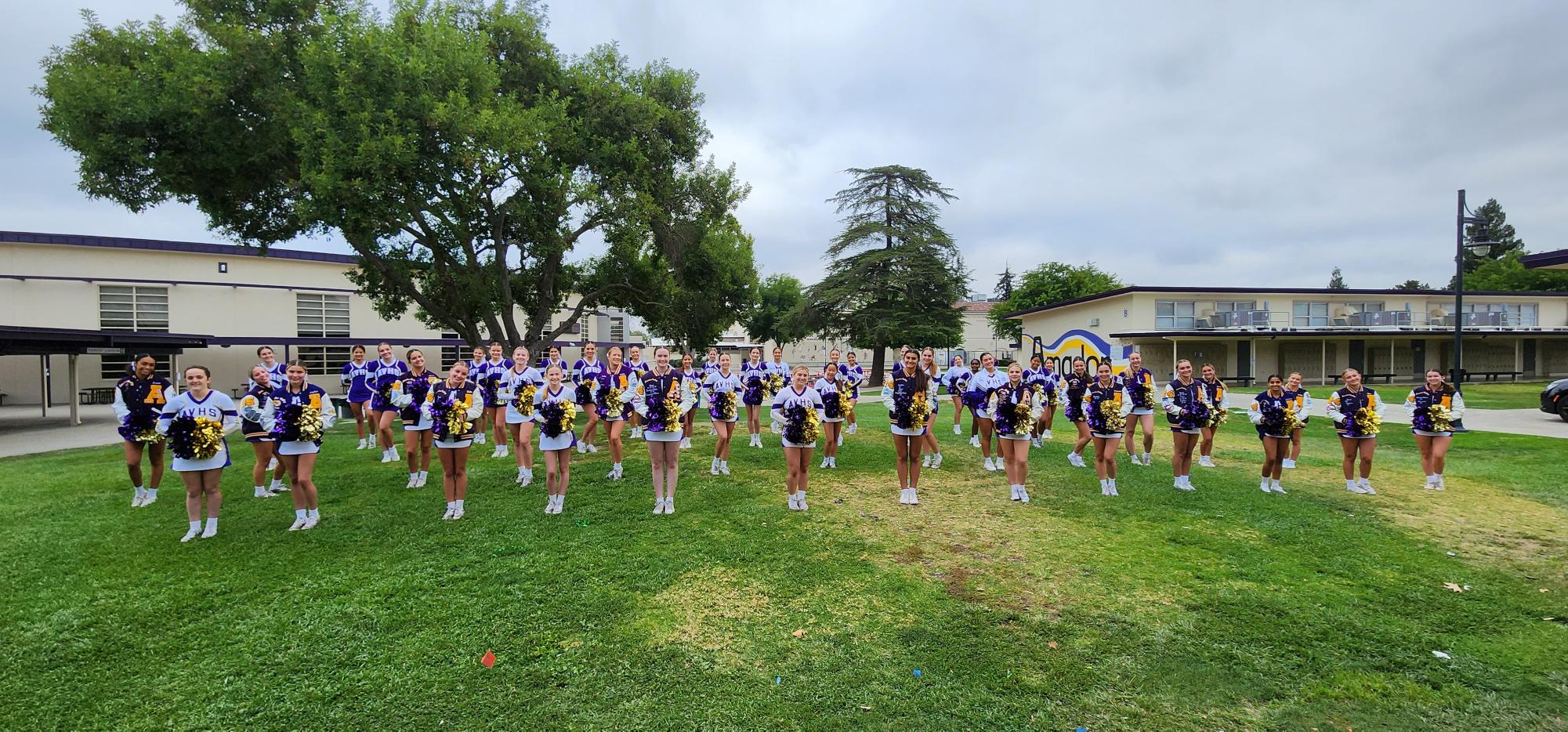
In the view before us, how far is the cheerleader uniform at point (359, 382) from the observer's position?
11977mm

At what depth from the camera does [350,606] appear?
16.4 feet

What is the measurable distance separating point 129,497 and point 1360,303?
173ft

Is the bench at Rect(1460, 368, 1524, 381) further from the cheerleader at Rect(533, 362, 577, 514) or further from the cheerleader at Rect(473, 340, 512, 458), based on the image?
the cheerleader at Rect(533, 362, 577, 514)

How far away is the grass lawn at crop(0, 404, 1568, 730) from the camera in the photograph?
3.67 meters

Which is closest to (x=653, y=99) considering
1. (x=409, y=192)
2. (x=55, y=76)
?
(x=409, y=192)

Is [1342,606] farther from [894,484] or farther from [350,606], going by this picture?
[350,606]

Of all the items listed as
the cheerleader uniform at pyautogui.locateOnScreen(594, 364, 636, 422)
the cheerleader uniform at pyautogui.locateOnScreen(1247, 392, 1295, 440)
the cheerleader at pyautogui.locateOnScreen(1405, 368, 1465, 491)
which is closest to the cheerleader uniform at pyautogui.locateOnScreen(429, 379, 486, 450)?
the cheerleader uniform at pyautogui.locateOnScreen(594, 364, 636, 422)

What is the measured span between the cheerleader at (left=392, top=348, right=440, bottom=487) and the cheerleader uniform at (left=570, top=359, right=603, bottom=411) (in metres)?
1.97

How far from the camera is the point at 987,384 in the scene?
28.7 feet

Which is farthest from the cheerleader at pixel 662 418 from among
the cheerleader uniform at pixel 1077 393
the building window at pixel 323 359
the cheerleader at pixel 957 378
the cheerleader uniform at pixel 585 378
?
the building window at pixel 323 359

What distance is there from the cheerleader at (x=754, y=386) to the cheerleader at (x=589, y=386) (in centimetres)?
260

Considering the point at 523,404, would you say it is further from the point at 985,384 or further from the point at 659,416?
the point at 985,384

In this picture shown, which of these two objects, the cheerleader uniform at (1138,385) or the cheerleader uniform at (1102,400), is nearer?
the cheerleader uniform at (1102,400)

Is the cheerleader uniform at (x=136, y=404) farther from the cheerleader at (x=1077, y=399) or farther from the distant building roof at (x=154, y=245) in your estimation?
the distant building roof at (x=154, y=245)
